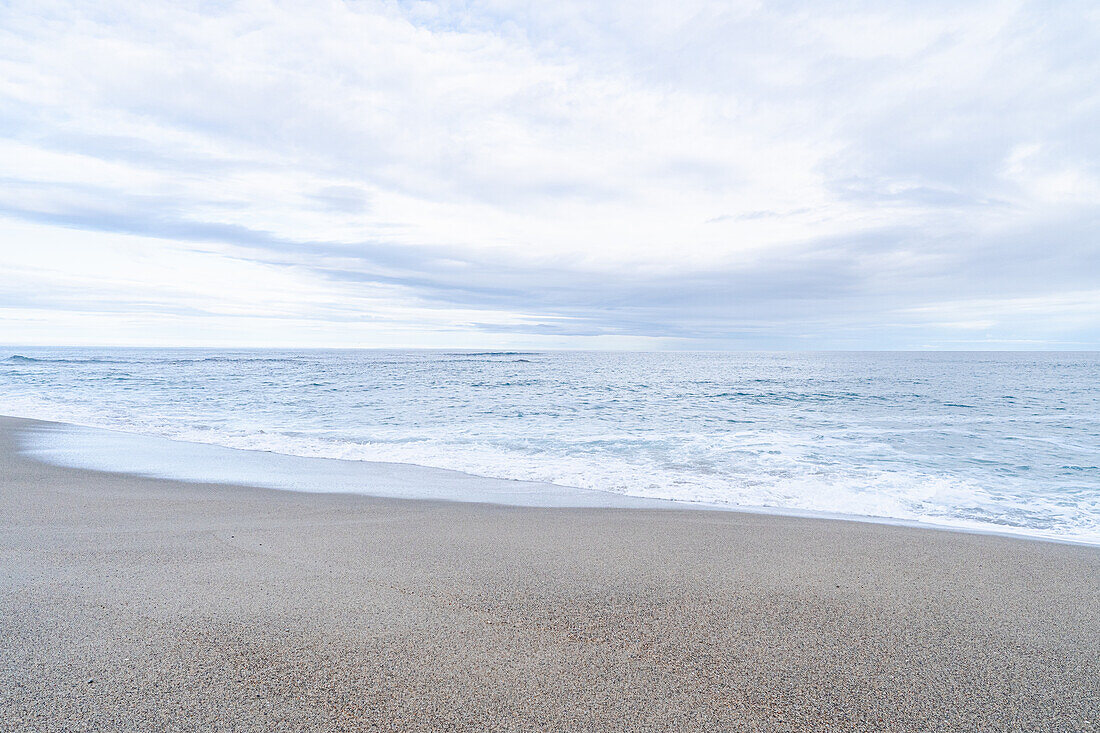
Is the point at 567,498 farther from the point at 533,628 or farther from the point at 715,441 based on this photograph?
the point at 715,441

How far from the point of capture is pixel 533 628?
9.71 feet

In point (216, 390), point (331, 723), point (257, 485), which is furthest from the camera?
point (216, 390)

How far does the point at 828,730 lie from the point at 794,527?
3.35m

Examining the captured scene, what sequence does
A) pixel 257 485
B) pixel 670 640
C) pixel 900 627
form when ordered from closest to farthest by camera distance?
pixel 670 640 → pixel 900 627 → pixel 257 485

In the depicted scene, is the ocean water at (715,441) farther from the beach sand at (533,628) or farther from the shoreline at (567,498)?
the beach sand at (533,628)

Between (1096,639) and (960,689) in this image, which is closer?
(960,689)

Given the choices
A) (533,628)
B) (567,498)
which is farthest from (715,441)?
(533,628)

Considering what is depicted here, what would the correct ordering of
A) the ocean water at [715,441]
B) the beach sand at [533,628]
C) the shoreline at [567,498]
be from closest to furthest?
the beach sand at [533,628]
the shoreline at [567,498]
the ocean water at [715,441]

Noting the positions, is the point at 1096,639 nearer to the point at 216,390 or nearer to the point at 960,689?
the point at 960,689

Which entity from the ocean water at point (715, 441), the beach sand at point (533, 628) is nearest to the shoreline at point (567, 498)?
the ocean water at point (715, 441)

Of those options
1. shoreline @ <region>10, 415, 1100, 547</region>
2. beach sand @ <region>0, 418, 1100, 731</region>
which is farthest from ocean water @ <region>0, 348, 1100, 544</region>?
beach sand @ <region>0, 418, 1100, 731</region>

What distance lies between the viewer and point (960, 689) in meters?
2.47

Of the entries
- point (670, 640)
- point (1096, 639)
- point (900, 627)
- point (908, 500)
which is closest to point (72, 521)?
point (670, 640)

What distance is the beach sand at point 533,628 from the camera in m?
2.25
